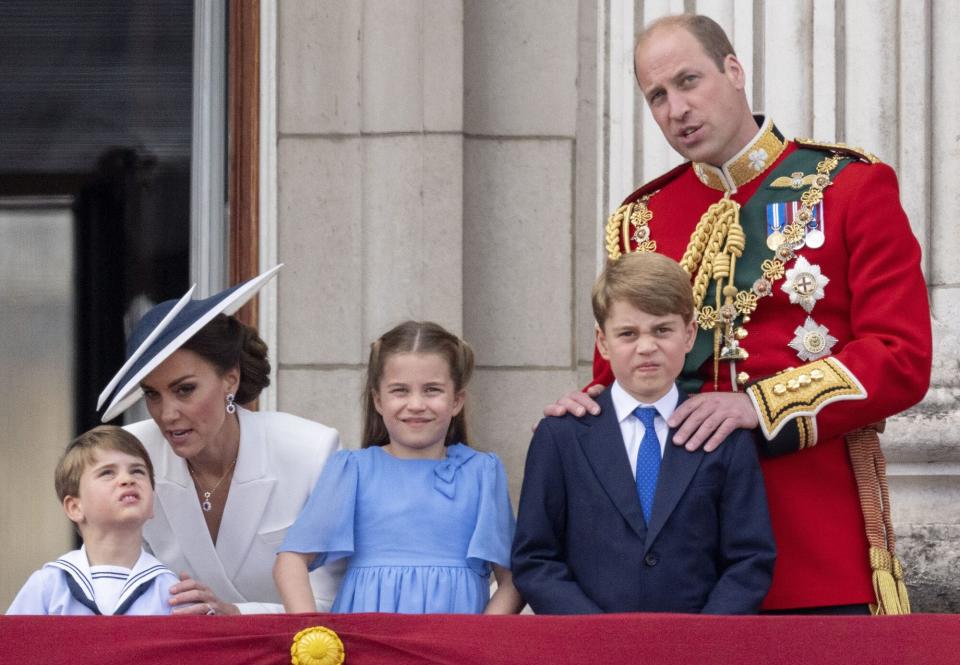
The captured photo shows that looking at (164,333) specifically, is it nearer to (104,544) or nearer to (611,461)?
(104,544)

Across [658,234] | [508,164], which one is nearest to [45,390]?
[508,164]

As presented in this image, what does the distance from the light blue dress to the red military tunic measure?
515 mm

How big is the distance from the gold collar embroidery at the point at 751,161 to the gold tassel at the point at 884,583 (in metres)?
0.75

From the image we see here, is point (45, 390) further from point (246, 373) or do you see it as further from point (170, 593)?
point (170, 593)

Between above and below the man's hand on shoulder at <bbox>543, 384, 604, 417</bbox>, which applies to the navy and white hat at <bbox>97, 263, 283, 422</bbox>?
above

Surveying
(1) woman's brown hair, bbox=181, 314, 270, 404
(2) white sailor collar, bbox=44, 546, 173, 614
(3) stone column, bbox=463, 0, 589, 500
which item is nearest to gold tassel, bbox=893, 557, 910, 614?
(2) white sailor collar, bbox=44, 546, 173, 614

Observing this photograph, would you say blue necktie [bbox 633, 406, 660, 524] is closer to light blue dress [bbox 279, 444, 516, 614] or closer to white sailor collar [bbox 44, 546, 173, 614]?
light blue dress [bbox 279, 444, 516, 614]

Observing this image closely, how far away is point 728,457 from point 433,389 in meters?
0.66

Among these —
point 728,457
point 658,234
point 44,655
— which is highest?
point 658,234

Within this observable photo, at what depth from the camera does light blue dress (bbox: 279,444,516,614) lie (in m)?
3.36

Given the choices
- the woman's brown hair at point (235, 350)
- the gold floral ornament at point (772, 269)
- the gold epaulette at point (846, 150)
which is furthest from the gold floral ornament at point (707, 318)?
the woman's brown hair at point (235, 350)

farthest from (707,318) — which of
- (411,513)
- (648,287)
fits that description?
(411,513)

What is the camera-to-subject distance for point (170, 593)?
10.8ft

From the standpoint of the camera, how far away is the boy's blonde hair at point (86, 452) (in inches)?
133
